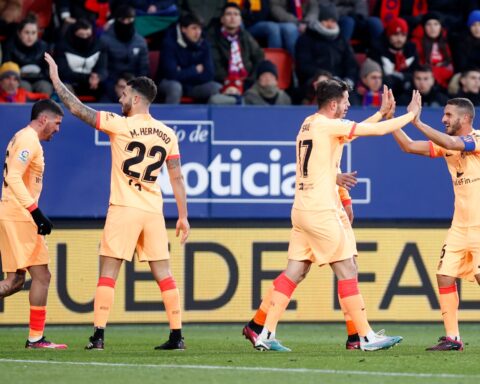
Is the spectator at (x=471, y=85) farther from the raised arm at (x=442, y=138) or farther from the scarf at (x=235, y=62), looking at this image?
the raised arm at (x=442, y=138)

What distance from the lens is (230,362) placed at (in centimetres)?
994

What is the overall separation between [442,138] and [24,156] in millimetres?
3415

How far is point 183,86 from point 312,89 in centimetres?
158

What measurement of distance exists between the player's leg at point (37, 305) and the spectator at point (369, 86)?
5706 mm

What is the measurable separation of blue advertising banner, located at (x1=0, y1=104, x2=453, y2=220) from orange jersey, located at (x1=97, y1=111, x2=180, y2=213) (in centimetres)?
321

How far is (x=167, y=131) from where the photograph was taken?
10.9m

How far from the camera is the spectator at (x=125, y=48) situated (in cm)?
1577

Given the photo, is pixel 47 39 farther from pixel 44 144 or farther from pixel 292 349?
pixel 292 349

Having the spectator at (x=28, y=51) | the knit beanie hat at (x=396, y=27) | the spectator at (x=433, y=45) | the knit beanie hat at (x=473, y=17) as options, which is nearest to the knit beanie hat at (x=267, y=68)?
the knit beanie hat at (x=396, y=27)

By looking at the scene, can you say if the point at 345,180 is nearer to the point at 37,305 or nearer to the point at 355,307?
the point at 355,307

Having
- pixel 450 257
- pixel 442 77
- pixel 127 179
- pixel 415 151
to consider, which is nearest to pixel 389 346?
pixel 450 257

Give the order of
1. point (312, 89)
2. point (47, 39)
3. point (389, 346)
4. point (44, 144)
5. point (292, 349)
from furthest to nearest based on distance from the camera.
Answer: point (47, 39) < point (312, 89) < point (44, 144) < point (292, 349) < point (389, 346)

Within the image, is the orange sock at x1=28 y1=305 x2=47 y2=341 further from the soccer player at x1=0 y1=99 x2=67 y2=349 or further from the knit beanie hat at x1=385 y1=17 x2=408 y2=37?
the knit beanie hat at x1=385 y1=17 x2=408 y2=37

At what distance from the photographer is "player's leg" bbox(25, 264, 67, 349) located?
11203 mm
